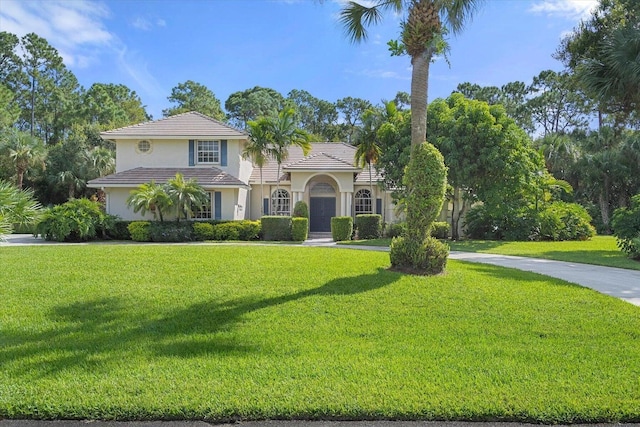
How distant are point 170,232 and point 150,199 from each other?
6.08ft

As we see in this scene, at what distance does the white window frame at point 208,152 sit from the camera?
24.3 meters

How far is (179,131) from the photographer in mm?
24281

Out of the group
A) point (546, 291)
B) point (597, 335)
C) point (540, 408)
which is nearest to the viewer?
point (540, 408)

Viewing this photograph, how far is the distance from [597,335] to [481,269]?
5.19 metres

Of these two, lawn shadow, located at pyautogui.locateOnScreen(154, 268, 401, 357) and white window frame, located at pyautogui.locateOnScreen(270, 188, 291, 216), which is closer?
lawn shadow, located at pyautogui.locateOnScreen(154, 268, 401, 357)

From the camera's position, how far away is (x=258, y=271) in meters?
9.88

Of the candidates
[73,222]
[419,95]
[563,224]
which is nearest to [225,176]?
[73,222]

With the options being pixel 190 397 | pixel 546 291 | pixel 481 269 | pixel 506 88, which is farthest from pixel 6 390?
pixel 506 88

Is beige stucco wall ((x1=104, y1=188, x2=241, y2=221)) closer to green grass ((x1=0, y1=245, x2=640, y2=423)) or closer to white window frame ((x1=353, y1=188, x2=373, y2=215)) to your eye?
white window frame ((x1=353, y1=188, x2=373, y2=215))

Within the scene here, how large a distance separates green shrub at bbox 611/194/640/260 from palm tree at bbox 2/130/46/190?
35.0m

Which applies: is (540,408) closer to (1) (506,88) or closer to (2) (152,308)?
(2) (152,308)

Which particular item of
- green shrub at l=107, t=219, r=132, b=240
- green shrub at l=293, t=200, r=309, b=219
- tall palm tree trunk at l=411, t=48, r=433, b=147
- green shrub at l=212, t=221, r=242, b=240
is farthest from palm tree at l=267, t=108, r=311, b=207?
tall palm tree trunk at l=411, t=48, r=433, b=147

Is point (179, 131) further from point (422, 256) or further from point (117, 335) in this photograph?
point (117, 335)

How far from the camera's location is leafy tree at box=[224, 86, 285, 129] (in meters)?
53.5
